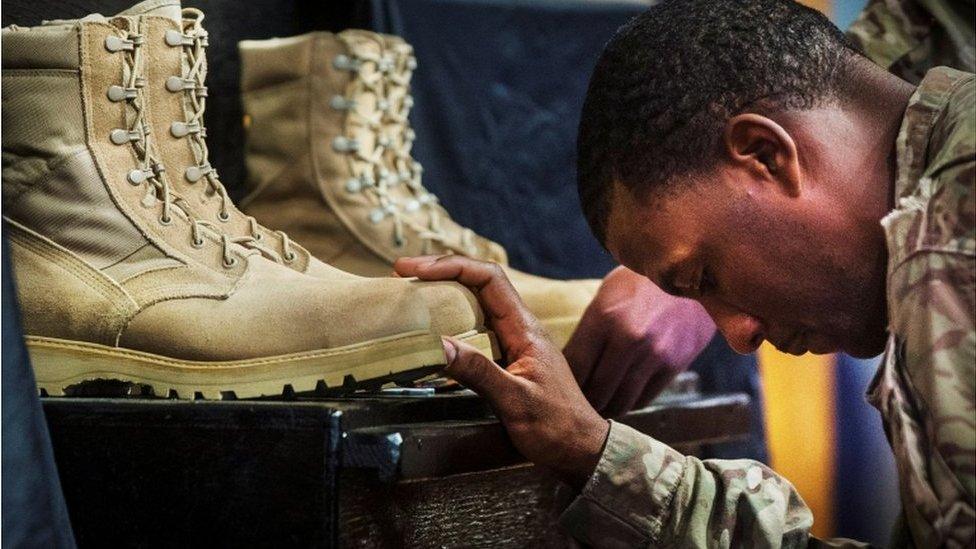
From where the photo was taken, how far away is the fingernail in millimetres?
810

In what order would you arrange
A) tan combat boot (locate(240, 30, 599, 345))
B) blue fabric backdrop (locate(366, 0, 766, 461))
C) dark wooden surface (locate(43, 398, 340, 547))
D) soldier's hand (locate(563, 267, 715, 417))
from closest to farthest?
dark wooden surface (locate(43, 398, 340, 547)) → soldier's hand (locate(563, 267, 715, 417)) → tan combat boot (locate(240, 30, 599, 345)) → blue fabric backdrop (locate(366, 0, 766, 461))

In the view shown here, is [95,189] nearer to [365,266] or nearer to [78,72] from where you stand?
[78,72]

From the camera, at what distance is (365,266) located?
3.84 feet

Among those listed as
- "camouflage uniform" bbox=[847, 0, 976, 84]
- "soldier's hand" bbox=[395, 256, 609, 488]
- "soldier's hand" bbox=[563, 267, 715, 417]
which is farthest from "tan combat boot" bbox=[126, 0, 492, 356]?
"camouflage uniform" bbox=[847, 0, 976, 84]

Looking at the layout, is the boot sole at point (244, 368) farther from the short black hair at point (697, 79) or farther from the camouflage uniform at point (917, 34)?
the camouflage uniform at point (917, 34)

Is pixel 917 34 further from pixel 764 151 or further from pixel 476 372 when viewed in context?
pixel 476 372

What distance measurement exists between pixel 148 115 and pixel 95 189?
70 mm

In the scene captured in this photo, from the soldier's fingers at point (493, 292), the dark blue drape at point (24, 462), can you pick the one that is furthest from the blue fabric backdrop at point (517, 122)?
the dark blue drape at point (24, 462)

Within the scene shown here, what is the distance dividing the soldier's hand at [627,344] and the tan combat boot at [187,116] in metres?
0.21

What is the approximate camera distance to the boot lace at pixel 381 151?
1.25 meters

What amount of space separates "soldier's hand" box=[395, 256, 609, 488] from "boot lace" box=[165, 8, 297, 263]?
147 millimetres

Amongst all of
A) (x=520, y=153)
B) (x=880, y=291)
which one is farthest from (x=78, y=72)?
(x=520, y=153)

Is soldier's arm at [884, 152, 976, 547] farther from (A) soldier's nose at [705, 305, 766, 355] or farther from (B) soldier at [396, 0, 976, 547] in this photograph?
(A) soldier's nose at [705, 305, 766, 355]

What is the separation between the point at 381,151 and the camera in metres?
1.28
